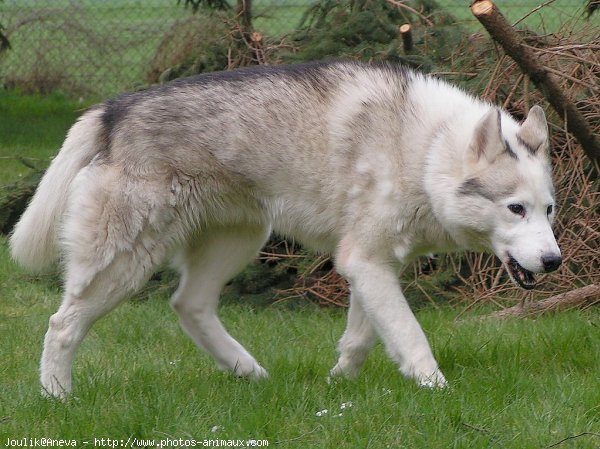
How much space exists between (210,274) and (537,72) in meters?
2.17

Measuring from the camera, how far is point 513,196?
4453mm

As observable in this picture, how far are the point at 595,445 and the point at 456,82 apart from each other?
12.0 feet

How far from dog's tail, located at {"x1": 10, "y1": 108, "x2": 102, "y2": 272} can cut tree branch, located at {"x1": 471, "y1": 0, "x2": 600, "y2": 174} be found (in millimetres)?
2121

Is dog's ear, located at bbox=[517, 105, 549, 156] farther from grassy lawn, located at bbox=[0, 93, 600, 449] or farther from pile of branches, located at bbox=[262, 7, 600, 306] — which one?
pile of branches, located at bbox=[262, 7, 600, 306]

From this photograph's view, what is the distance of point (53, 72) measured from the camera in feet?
49.4

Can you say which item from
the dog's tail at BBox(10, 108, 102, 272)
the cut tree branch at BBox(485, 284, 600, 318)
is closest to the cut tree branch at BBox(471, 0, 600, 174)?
the cut tree branch at BBox(485, 284, 600, 318)

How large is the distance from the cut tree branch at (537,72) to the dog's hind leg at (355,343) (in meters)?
1.69

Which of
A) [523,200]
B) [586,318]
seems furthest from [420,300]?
[523,200]

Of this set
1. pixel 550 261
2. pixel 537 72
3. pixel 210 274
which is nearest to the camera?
pixel 550 261

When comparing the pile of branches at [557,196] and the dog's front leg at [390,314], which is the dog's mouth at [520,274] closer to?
the dog's front leg at [390,314]

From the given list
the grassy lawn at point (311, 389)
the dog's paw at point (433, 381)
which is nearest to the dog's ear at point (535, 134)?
the grassy lawn at point (311, 389)

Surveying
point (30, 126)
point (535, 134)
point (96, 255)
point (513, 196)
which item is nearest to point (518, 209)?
point (513, 196)

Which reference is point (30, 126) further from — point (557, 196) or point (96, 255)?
point (96, 255)

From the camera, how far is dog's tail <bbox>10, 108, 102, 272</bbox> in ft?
16.1
